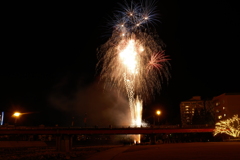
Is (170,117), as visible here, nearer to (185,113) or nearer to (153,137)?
(185,113)

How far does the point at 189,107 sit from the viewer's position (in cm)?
18812

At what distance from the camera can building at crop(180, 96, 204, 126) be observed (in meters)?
186

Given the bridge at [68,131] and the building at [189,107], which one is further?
the building at [189,107]

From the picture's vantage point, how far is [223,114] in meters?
118

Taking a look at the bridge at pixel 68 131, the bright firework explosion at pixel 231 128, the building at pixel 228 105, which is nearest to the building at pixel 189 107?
the building at pixel 228 105

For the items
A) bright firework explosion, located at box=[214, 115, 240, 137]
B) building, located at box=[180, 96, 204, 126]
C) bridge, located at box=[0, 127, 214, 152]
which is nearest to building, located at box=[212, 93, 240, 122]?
bright firework explosion, located at box=[214, 115, 240, 137]

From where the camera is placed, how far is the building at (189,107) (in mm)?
185712

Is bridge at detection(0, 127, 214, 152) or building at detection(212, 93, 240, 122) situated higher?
building at detection(212, 93, 240, 122)

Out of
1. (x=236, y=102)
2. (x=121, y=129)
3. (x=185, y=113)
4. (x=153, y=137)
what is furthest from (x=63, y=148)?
(x=185, y=113)

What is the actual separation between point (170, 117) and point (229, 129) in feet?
265

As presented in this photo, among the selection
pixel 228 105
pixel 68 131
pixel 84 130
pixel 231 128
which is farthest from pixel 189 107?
pixel 68 131

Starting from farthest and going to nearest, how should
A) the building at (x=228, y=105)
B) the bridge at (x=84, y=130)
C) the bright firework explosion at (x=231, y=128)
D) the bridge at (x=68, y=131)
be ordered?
1. the building at (x=228, y=105)
2. the bright firework explosion at (x=231, y=128)
3. the bridge at (x=84, y=130)
4. the bridge at (x=68, y=131)

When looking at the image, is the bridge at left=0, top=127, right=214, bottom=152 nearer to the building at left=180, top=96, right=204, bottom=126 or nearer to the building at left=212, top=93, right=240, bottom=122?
A: the building at left=212, top=93, right=240, bottom=122

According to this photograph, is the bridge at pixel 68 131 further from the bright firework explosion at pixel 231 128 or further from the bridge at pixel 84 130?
the bright firework explosion at pixel 231 128
